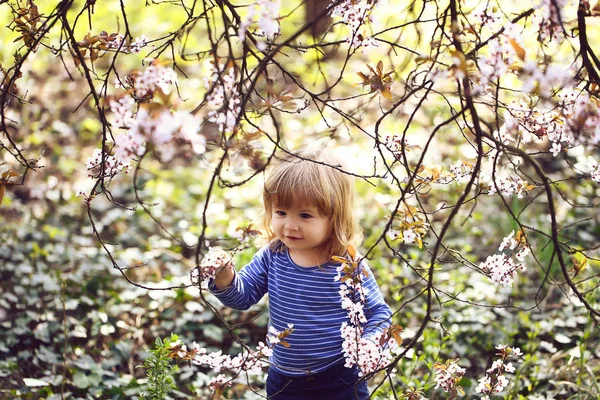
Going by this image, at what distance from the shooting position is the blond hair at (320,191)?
2.12 meters

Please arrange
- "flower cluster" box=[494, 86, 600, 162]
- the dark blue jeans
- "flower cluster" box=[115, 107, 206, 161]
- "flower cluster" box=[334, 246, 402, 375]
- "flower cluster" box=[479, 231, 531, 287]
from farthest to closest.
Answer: the dark blue jeans, "flower cluster" box=[479, 231, 531, 287], "flower cluster" box=[334, 246, 402, 375], "flower cluster" box=[494, 86, 600, 162], "flower cluster" box=[115, 107, 206, 161]

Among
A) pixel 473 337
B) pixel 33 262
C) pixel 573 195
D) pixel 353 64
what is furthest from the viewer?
pixel 353 64

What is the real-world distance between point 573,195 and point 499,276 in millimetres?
2809

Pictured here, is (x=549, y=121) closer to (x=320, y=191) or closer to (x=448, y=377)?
(x=320, y=191)

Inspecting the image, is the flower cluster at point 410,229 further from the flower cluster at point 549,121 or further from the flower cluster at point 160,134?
the flower cluster at point 160,134

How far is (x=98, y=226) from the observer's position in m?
4.29

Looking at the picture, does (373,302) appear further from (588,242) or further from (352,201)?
(588,242)

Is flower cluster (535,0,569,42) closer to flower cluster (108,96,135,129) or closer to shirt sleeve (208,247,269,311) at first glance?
flower cluster (108,96,135,129)

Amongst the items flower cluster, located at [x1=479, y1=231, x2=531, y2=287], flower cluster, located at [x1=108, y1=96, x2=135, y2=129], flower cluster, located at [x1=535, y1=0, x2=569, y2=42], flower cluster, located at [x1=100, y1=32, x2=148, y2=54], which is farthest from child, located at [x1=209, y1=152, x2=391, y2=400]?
flower cluster, located at [x1=535, y1=0, x2=569, y2=42]

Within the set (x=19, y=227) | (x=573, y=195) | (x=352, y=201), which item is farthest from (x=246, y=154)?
(x=573, y=195)

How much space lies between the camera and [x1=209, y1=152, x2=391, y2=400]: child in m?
2.14

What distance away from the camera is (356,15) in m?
1.79

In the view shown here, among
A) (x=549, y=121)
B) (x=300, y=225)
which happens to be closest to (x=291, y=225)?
(x=300, y=225)

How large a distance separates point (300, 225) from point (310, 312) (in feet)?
0.95
